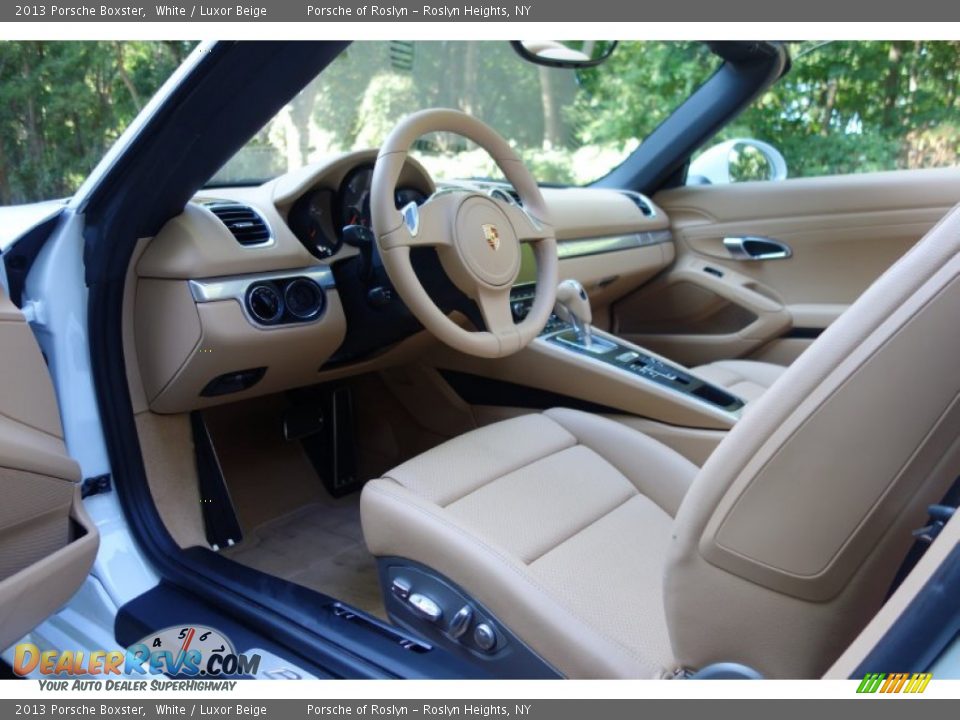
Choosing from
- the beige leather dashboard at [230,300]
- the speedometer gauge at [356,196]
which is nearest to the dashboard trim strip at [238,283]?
the beige leather dashboard at [230,300]

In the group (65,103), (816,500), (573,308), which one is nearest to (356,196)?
(65,103)

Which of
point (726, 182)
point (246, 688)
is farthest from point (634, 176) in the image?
point (246, 688)

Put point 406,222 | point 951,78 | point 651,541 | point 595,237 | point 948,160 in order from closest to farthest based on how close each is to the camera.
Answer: point 651,541 < point 406,222 < point 951,78 < point 948,160 < point 595,237

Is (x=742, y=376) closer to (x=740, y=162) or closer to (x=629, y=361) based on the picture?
(x=629, y=361)

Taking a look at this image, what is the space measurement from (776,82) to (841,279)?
758mm

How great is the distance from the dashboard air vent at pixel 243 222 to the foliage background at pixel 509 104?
0.29ft

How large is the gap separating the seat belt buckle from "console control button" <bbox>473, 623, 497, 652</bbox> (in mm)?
608

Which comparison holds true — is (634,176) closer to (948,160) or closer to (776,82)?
(776,82)

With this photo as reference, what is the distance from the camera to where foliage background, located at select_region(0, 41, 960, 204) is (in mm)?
1359

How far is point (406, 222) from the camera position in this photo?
4.89 ft

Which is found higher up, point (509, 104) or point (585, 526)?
point (509, 104)

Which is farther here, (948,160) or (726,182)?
(726,182)

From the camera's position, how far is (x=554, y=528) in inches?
50.4

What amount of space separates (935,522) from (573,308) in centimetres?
138
